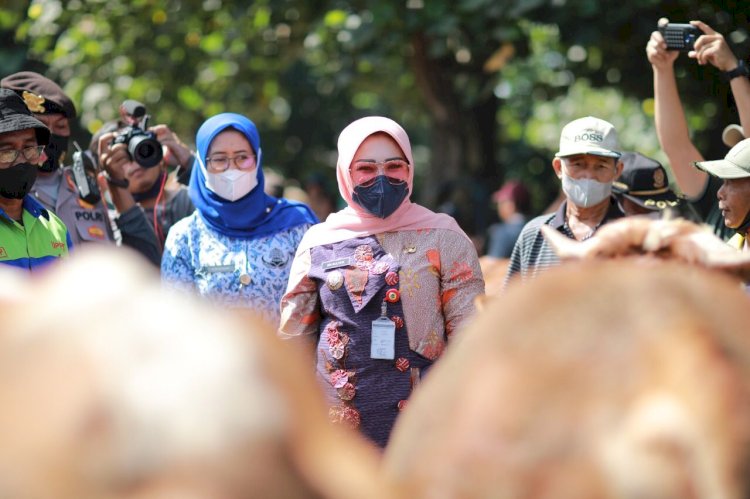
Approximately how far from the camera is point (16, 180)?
16.5 ft

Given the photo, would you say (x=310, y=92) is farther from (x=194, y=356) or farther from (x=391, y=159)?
(x=194, y=356)

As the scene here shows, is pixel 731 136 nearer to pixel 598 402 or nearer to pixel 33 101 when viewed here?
pixel 33 101

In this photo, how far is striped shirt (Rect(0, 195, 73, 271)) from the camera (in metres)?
4.91

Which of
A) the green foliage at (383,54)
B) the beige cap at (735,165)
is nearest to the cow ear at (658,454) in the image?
the beige cap at (735,165)

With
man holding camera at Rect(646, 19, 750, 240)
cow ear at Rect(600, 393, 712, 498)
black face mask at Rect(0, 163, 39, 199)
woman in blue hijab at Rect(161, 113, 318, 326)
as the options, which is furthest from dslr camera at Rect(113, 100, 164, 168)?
cow ear at Rect(600, 393, 712, 498)

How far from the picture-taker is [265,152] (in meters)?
16.7

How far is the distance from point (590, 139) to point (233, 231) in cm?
173

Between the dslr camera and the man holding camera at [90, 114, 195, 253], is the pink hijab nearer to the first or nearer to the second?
the man holding camera at [90, 114, 195, 253]

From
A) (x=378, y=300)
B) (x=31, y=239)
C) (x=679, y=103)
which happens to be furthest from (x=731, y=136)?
(x=31, y=239)

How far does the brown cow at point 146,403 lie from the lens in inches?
62.4

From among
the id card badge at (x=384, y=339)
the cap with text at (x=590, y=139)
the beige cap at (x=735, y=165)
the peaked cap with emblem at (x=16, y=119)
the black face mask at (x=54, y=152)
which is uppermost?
the peaked cap with emblem at (x=16, y=119)

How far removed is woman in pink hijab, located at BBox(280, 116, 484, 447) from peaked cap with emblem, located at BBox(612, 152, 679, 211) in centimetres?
185

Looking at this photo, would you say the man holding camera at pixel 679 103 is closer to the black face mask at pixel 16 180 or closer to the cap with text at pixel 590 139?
the cap with text at pixel 590 139

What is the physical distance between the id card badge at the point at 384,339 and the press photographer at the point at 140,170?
81.9 inches
